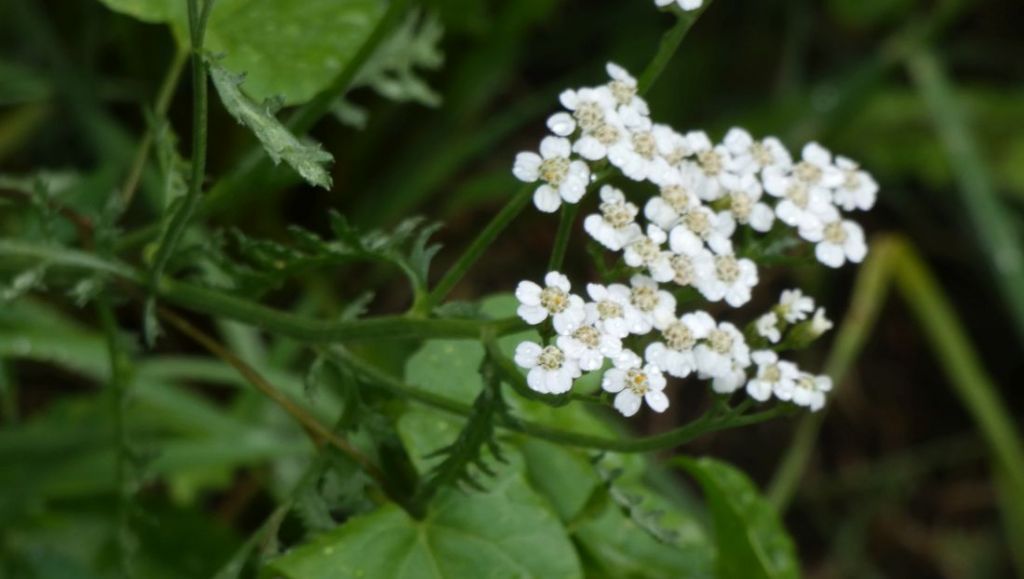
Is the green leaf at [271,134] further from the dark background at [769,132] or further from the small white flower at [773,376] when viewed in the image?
the dark background at [769,132]

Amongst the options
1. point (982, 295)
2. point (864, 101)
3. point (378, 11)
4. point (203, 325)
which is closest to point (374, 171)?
point (203, 325)

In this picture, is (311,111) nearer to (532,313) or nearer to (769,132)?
(532,313)

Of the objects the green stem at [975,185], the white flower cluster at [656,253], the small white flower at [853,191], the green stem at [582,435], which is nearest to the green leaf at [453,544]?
the green stem at [582,435]

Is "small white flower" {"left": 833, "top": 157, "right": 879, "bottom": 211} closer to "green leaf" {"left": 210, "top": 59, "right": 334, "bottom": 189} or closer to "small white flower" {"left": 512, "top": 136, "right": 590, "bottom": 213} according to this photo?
"small white flower" {"left": 512, "top": 136, "right": 590, "bottom": 213}

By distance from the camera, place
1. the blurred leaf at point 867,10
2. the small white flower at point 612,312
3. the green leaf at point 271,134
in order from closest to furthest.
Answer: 1. the green leaf at point 271,134
2. the small white flower at point 612,312
3. the blurred leaf at point 867,10

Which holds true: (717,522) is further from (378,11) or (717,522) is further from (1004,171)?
(1004,171)

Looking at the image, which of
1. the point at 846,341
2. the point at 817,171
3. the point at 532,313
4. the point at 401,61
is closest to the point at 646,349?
the point at 532,313
